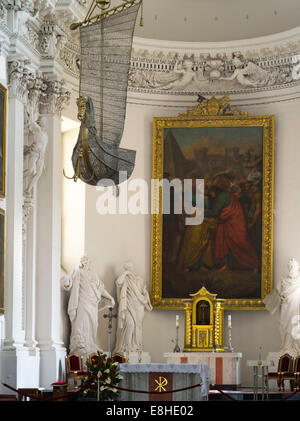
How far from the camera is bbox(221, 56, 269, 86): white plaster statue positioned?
69.4ft

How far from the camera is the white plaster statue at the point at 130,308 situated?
19.9 metres

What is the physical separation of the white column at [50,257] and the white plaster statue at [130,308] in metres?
2.03

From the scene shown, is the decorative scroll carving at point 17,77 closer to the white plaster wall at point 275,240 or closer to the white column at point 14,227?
the white column at point 14,227

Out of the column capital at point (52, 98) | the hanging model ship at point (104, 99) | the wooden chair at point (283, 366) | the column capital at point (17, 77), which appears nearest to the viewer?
the hanging model ship at point (104, 99)

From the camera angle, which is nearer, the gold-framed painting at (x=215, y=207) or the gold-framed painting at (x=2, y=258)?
the gold-framed painting at (x=2, y=258)

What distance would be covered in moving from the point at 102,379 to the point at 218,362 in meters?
5.78

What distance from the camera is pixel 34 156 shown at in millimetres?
17344

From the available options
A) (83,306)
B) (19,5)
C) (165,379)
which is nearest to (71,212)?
(83,306)

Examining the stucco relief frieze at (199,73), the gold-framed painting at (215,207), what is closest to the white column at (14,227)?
the gold-framed painting at (215,207)

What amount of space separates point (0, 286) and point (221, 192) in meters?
7.11

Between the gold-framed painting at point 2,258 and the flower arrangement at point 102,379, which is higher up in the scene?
the gold-framed painting at point 2,258

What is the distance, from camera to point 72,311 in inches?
750

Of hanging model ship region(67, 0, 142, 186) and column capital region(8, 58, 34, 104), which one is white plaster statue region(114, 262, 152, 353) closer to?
column capital region(8, 58, 34, 104)
